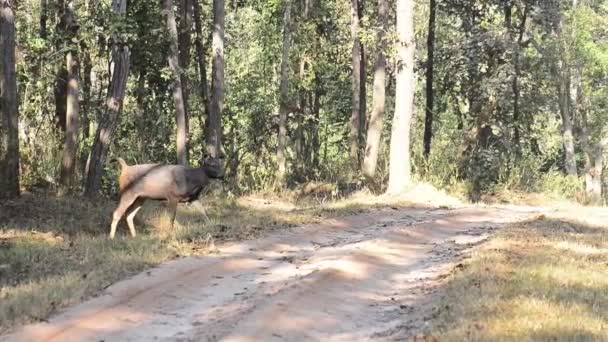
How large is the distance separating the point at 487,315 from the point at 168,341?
9.18 feet

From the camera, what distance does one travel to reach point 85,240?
10.9 metres

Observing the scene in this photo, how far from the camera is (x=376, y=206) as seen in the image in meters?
15.3

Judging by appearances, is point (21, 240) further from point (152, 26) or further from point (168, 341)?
point (152, 26)

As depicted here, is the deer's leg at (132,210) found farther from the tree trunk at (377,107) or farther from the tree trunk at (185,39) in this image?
the tree trunk at (185,39)

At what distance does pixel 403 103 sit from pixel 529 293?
40.4ft

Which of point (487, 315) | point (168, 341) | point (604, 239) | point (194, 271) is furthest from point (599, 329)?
point (604, 239)

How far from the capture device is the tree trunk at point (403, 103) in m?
18.5

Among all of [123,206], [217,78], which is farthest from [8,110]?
[217,78]

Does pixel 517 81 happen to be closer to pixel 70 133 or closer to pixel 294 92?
pixel 294 92

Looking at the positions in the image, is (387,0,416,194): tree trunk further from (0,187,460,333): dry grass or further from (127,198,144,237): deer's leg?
(127,198,144,237): deer's leg

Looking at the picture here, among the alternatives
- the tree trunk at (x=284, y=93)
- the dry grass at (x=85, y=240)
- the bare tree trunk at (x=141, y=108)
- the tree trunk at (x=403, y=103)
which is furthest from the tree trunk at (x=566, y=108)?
the bare tree trunk at (x=141, y=108)

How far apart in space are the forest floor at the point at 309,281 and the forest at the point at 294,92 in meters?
4.34

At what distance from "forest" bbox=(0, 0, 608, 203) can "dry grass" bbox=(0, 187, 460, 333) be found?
45.9 inches

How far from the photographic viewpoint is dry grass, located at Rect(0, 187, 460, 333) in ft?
24.5
